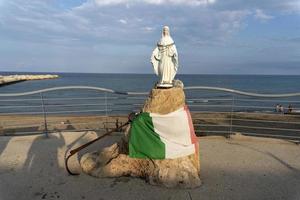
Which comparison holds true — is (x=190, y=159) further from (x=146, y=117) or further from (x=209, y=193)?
(x=146, y=117)

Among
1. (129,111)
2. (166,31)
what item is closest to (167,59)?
A: (166,31)

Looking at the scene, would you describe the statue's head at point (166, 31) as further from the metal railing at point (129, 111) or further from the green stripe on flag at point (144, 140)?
the metal railing at point (129, 111)

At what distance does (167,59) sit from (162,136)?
1281 mm

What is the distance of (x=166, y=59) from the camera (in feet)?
17.0

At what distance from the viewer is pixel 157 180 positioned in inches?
186

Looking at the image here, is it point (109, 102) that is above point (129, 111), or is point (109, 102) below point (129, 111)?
below

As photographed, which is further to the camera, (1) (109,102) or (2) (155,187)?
(1) (109,102)

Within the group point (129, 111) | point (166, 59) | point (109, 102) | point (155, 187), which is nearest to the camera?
point (155, 187)

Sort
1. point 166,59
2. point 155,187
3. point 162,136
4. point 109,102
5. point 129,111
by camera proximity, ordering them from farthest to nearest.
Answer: point 109,102
point 129,111
point 166,59
point 162,136
point 155,187

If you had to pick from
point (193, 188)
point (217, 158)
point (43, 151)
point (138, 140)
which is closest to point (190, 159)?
point (193, 188)

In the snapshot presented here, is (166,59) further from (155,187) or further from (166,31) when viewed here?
(155,187)

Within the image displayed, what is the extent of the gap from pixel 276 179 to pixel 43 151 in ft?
14.5

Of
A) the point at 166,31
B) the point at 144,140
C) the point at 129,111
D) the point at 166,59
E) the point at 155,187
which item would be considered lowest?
the point at 155,187

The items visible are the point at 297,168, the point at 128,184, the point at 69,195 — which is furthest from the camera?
the point at 297,168
